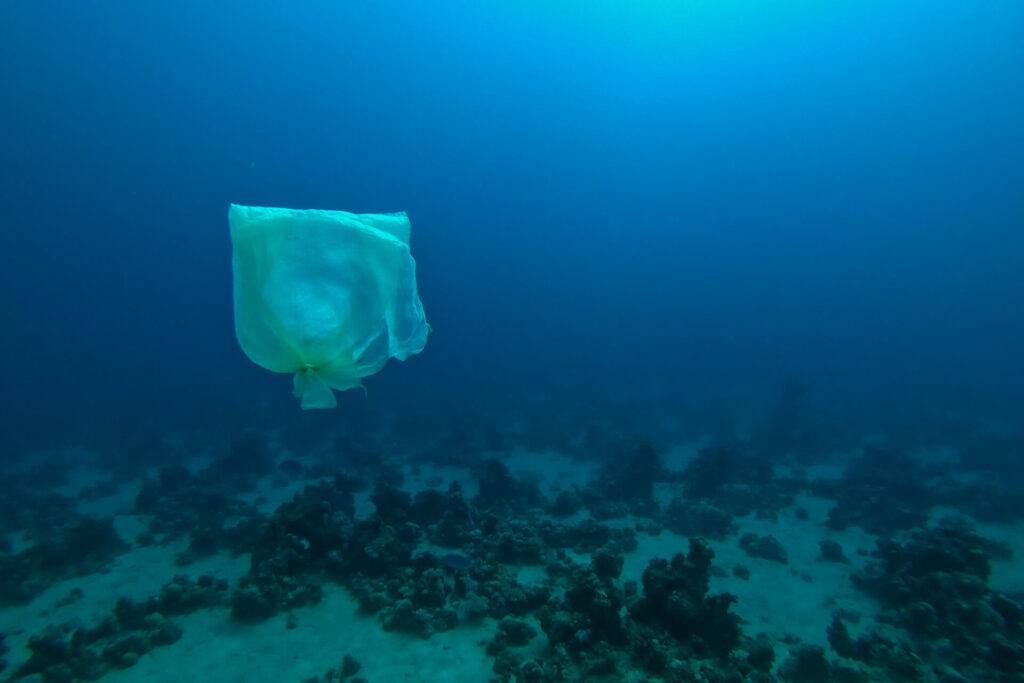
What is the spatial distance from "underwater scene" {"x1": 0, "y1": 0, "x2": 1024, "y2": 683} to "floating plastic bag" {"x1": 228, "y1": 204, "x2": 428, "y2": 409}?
1.2 inches

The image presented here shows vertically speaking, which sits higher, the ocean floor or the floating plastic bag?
the floating plastic bag

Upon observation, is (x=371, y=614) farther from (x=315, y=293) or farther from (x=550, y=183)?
(x=550, y=183)

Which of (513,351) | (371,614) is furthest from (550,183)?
(371,614)

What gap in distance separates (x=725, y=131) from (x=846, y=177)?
117 ft

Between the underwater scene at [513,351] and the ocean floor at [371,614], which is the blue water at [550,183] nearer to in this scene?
the underwater scene at [513,351]

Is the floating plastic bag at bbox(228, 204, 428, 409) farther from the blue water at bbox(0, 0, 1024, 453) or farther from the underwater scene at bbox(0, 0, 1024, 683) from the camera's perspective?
the blue water at bbox(0, 0, 1024, 453)

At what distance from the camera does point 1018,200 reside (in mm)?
139375

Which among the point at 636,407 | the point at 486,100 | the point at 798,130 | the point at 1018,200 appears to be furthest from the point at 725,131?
the point at 636,407

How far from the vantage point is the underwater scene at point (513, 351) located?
669 cm

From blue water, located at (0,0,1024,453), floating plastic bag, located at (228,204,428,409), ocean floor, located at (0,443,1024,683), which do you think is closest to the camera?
floating plastic bag, located at (228,204,428,409)

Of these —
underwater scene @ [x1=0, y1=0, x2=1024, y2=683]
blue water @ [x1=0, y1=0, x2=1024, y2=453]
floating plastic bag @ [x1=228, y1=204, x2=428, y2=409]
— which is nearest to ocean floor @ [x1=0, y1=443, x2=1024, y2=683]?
underwater scene @ [x1=0, y1=0, x2=1024, y2=683]

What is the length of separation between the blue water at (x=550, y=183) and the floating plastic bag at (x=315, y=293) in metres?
38.3

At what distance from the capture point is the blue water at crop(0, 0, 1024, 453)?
74.7 m

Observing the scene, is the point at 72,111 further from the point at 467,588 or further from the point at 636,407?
the point at 467,588
